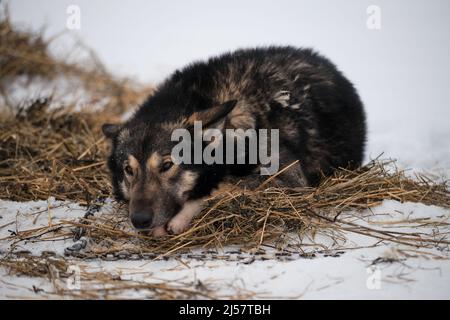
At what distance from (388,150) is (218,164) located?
3.29 metres

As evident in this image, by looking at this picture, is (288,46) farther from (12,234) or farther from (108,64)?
(108,64)

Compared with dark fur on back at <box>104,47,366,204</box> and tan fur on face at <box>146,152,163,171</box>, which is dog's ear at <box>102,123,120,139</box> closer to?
dark fur on back at <box>104,47,366,204</box>

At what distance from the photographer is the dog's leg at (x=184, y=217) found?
3633 mm

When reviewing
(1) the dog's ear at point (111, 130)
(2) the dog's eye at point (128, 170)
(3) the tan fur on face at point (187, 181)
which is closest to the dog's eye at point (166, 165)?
(3) the tan fur on face at point (187, 181)

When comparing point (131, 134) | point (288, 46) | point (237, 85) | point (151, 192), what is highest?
point (288, 46)

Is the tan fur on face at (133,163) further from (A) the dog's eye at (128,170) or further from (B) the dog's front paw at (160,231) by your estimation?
(B) the dog's front paw at (160,231)

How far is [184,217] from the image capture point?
3684 mm

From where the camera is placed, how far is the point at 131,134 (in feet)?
12.4

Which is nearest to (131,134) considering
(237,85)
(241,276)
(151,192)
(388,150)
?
(151,192)

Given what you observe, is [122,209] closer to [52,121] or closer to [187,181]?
[187,181]

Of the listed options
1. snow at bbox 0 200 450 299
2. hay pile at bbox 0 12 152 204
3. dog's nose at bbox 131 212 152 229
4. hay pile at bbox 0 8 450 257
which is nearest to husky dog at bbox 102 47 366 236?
dog's nose at bbox 131 212 152 229

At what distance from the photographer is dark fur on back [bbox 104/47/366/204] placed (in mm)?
3793

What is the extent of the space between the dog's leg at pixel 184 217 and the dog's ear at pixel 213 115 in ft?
1.90
